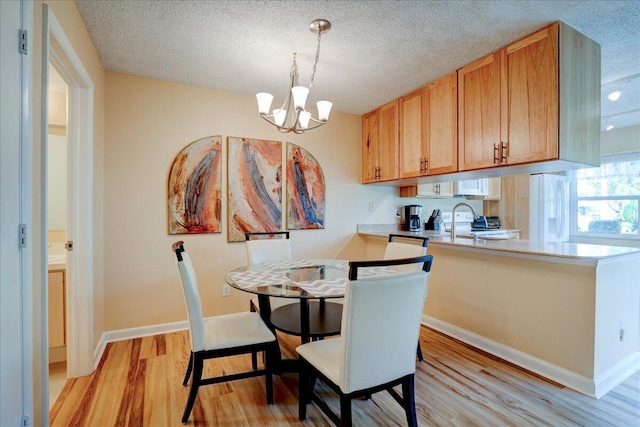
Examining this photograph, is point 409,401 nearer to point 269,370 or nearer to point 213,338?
point 269,370

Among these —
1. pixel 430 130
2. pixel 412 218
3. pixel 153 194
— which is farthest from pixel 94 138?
pixel 412 218

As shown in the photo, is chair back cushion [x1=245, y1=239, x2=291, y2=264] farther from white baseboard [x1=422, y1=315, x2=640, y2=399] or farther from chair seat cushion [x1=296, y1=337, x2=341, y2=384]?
white baseboard [x1=422, y1=315, x2=640, y2=399]

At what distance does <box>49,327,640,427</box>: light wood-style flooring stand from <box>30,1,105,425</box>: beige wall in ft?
1.65

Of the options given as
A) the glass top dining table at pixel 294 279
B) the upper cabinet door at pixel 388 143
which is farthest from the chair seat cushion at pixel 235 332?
the upper cabinet door at pixel 388 143

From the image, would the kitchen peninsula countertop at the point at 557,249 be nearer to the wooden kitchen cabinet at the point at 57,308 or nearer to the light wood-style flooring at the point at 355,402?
the light wood-style flooring at the point at 355,402

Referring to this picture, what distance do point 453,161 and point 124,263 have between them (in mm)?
3172

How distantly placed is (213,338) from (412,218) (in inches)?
123

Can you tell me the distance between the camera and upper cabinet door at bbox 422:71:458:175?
2.82 m

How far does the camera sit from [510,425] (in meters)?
1.70

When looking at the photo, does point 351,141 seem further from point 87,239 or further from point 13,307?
point 13,307

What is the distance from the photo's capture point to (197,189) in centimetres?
310

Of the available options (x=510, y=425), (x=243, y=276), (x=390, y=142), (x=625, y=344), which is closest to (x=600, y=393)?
(x=625, y=344)

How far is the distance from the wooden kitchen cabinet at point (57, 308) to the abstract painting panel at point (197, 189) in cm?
91

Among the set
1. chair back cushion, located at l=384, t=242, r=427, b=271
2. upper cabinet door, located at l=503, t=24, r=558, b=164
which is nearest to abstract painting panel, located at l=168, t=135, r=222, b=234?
chair back cushion, located at l=384, t=242, r=427, b=271
